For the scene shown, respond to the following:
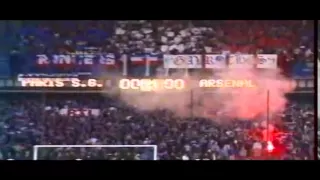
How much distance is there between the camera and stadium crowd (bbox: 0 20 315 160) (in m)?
8.82

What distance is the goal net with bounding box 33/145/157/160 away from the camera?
28.9 ft

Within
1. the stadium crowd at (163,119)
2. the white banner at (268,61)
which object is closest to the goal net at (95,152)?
the stadium crowd at (163,119)

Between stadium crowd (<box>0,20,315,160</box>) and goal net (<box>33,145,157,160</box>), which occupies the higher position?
stadium crowd (<box>0,20,315,160</box>)

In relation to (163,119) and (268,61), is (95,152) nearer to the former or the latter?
(163,119)

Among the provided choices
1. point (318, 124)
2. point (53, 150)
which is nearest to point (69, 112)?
point (53, 150)

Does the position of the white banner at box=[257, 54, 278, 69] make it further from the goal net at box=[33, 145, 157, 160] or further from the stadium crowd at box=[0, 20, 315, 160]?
the goal net at box=[33, 145, 157, 160]

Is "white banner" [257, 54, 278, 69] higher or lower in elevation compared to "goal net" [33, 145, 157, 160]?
higher

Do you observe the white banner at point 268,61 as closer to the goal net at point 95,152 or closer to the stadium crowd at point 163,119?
the stadium crowd at point 163,119

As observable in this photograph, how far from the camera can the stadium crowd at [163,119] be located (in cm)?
882

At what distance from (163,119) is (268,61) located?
1147 millimetres

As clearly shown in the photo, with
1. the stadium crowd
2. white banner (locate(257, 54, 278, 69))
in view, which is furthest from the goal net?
white banner (locate(257, 54, 278, 69))

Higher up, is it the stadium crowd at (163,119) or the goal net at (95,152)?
the stadium crowd at (163,119)

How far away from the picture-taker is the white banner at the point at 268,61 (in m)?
8.81
